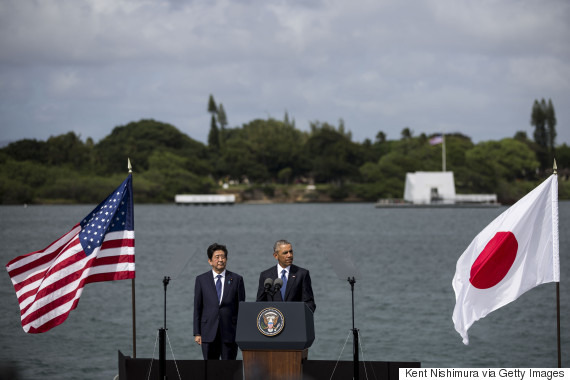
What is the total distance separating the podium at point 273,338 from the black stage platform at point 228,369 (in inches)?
31.2

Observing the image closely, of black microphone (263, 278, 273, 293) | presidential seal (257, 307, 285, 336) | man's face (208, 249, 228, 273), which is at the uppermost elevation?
man's face (208, 249, 228, 273)

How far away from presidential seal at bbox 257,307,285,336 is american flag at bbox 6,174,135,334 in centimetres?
230

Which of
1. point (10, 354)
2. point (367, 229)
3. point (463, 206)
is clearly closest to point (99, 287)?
point (10, 354)

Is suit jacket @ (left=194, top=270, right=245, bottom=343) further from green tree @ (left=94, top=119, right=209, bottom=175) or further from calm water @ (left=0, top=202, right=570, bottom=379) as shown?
green tree @ (left=94, top=119, right=209, bottom=175)

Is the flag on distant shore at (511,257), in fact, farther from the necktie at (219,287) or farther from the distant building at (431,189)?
the distant building at (431,189)

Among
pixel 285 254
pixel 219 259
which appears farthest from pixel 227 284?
pixel 285 254

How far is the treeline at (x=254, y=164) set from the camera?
13562 cm

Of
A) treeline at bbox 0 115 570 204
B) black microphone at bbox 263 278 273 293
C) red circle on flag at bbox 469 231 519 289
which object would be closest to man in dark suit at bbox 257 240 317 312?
black microphone at bbox 263 278 273 293

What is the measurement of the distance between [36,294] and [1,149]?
144 metres

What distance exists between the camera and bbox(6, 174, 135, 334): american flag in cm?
A: 826

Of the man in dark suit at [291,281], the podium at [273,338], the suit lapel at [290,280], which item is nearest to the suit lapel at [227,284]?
the man in dark suit at [291,281]

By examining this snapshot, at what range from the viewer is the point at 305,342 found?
6664mm

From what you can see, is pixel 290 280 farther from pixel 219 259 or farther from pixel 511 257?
pixel 511 257

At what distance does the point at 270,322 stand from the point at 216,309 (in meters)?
1.50
